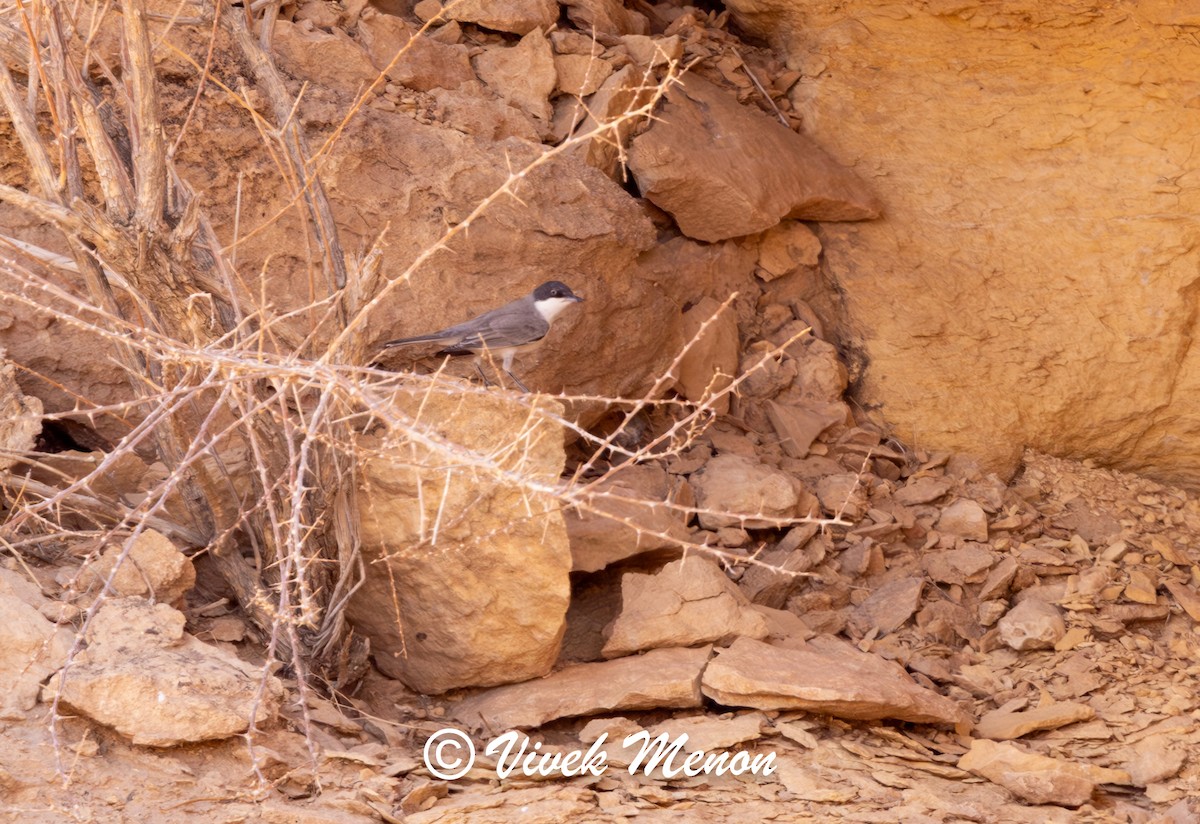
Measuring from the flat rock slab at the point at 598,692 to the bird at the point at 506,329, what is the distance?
118cm

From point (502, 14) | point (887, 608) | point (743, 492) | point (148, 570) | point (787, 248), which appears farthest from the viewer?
point (787, 248)

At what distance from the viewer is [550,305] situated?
493 cm

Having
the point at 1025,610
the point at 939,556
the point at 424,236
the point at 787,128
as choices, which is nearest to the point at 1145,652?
the point at 1025,610

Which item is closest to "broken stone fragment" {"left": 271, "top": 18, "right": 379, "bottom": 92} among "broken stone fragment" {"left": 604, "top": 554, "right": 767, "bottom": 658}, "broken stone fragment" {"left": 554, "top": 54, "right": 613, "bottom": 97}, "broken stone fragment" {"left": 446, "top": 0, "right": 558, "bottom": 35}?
"broken stone fragment" {"left": 446, "top": 0, "right": 558, "bottom": 35}

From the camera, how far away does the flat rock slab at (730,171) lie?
5.59 metres

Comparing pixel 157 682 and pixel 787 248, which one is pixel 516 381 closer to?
pixel 787 248

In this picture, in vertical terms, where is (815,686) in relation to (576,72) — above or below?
below

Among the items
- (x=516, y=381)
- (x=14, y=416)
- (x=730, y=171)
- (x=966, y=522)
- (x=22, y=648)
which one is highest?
(x=730, y=171)

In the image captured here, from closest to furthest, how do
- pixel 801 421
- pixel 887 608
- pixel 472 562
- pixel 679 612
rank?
pixel 472 562 < pixel 679 612 < pixel 887 608 < pixel 801 421

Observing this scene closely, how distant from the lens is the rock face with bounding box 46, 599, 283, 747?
337 centimetres

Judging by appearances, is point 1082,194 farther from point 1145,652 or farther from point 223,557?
point 223,557

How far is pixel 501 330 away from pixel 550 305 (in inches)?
10.4

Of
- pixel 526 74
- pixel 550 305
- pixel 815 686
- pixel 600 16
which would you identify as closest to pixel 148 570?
pixel 550 305

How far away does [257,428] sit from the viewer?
4074mm
